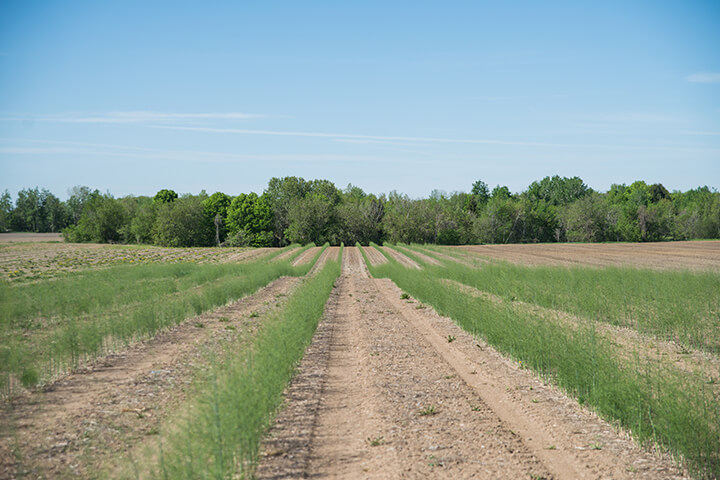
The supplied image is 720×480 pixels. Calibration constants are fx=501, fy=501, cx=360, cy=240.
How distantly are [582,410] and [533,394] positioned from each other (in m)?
0.94

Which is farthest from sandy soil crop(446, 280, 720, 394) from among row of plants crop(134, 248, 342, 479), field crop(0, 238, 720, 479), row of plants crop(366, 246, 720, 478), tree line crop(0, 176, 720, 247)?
tree line crop(0, 176, 720, 247)

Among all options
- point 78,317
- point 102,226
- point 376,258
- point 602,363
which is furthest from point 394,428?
point 102,226

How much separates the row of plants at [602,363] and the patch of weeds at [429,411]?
88.5 inches

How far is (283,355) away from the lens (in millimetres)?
7758

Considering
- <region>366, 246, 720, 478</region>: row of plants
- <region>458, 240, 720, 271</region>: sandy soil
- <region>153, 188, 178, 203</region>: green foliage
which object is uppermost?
<region>153, 188, 178, 203</region>: green foliage

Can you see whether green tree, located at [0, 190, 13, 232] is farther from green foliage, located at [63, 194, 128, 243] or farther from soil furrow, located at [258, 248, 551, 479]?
soil furrow, located at [258, 248, 551, 479]

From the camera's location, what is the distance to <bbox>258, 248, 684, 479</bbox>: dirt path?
18.9 feet

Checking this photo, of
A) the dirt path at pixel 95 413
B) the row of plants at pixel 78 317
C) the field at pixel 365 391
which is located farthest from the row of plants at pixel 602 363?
the row of plants at pixel 78 317

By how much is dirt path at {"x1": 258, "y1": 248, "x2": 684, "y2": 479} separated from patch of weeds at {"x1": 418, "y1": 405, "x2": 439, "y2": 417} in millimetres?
15

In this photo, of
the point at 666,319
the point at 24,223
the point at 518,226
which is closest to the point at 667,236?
the point at 518,226

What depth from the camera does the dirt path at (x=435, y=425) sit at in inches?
226

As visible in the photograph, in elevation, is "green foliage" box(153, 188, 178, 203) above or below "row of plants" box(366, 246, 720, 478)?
above

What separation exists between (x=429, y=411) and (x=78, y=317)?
8.81 m

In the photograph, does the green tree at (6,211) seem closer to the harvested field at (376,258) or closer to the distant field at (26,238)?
the distant field at (26,238)
